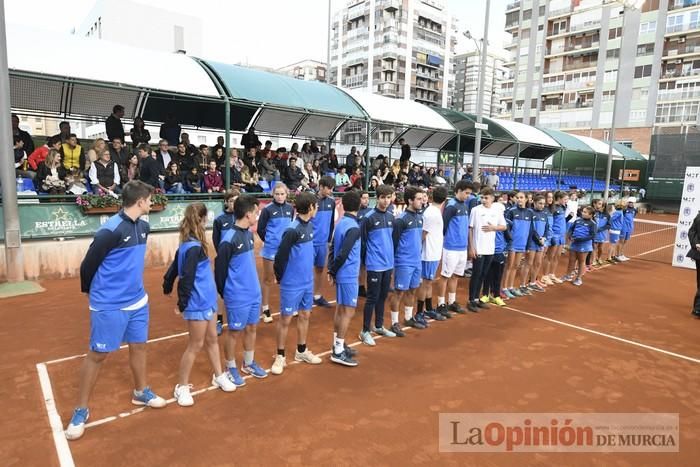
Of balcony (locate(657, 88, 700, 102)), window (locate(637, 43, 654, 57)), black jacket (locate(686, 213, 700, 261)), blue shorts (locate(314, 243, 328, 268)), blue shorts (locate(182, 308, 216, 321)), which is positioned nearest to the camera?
blue shorts (locate(182, 308, 216, 321))

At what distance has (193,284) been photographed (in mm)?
4176

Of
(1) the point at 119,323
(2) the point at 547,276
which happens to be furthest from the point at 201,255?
(2) the point at 547,276

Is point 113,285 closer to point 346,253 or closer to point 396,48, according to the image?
point 346,253

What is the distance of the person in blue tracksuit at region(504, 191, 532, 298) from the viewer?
8711mm

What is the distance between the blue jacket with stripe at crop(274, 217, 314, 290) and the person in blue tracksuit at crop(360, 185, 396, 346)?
1.06 m

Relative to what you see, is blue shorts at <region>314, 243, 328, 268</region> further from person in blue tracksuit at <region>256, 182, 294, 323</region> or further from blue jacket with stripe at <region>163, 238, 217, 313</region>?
blue jacket with stripe at <region>163, 238, 217, 313</region>

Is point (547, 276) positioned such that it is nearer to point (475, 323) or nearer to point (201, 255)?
point (475, 323)

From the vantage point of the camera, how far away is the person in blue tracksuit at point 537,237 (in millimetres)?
9031

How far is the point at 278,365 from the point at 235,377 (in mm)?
526

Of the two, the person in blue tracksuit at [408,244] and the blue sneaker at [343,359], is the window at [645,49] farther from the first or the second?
the blue sneaker at [343,359]

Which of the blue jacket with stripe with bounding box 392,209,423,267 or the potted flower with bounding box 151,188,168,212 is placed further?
the potted flower with bounding box 151,188,168,212

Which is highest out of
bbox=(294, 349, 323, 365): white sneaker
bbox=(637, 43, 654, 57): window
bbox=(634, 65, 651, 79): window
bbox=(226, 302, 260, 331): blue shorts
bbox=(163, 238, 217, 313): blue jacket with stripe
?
bbox=(637, 43, 654, 57): window

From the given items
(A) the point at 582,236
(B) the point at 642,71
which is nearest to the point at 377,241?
(A) the point at 582,236

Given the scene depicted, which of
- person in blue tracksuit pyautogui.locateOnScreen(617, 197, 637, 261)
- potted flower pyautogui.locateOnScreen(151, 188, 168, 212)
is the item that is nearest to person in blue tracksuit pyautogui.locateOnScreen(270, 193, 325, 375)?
potted flower pyautogui.locateOnScreen(151, 188, 168, 212)
